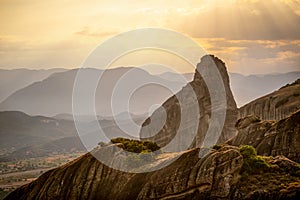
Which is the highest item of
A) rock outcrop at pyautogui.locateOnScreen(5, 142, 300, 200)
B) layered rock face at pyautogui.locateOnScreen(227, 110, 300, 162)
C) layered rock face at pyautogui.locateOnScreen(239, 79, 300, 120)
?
layered rock face at pyautogui.locateOnScreen(239, 79, 300, 120)

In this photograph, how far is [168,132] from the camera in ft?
507

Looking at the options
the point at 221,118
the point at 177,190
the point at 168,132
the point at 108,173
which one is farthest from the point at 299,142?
the point at 168,132

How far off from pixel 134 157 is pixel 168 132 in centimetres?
8734

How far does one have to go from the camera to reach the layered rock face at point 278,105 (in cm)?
12497

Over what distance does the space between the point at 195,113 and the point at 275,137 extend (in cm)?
6614

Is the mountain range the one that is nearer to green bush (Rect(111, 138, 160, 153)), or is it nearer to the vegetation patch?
the vegetation patch

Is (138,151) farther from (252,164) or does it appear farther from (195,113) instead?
(195,113)

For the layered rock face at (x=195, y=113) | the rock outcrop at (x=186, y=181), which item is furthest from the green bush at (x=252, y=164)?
the layered rock face at (x=195, y=113)

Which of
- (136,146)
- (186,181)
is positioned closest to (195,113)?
(136,146)

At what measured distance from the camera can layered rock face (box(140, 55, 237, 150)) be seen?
475ft

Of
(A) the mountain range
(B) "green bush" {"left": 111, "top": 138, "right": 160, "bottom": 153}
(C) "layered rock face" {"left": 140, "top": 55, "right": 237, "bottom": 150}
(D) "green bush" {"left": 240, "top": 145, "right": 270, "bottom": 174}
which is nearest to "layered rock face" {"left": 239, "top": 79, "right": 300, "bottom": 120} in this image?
(C) "layered rock face" {"left": 140, "top": 55, "right": 237, "bottom": 150}

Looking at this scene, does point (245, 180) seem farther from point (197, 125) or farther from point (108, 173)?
point (197, 125)

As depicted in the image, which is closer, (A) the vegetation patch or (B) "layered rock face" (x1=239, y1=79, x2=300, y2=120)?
(A) the vegetation patch

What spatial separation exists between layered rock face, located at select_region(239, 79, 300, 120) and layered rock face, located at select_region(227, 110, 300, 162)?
3106cm
